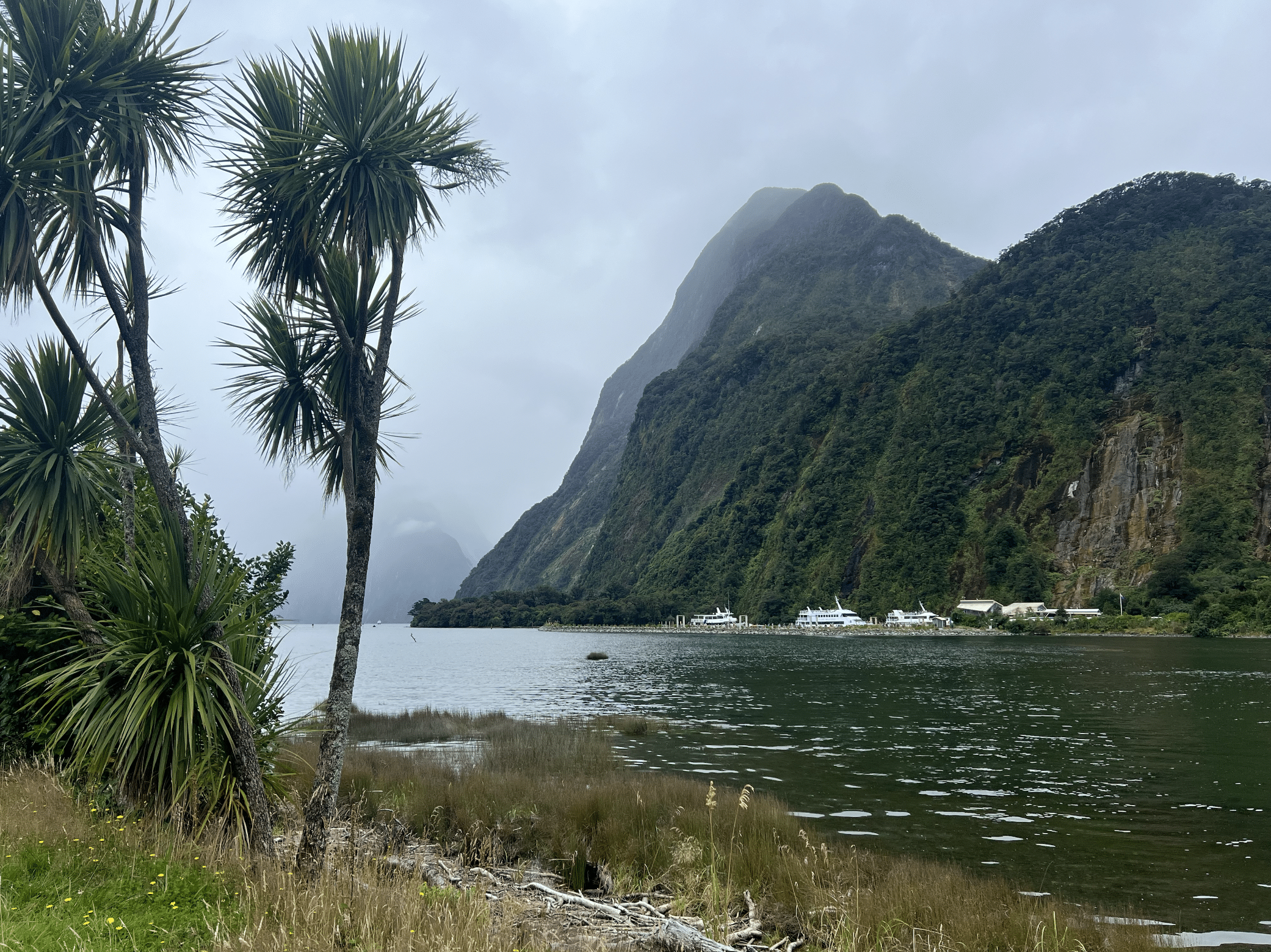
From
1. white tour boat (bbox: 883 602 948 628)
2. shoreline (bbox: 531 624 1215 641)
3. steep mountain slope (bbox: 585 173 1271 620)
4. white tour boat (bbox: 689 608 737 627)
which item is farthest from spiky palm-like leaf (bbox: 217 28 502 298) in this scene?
white tour boat (bbox: 689 608 737 627)

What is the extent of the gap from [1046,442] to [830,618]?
39597mm

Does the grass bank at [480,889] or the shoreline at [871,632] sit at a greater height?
the grass bank at [480,889]

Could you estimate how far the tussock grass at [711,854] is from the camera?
6582mm

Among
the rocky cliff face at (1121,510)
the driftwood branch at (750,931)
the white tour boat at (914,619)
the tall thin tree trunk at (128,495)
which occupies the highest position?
the rocky cliff face at (1121,510)

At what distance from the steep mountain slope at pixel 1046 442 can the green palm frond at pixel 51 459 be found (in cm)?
8654

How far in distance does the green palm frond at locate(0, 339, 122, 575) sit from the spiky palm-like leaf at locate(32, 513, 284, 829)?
1.37m

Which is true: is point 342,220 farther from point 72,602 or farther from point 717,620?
point 717,620

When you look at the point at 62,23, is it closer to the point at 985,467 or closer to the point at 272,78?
the point at 272,78

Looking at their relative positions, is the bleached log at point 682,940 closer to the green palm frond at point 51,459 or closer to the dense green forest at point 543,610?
the green palm frond at point 51,459

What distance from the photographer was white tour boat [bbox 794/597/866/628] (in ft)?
366

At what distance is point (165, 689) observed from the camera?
720 centimetres

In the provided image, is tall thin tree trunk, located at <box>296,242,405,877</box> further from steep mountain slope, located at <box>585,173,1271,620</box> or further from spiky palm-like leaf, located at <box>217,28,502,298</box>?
steep mountain slope, located at <box>585,173,1271,620</box>

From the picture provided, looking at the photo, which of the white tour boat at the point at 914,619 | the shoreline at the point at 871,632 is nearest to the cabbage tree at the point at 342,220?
the shoreline at the point at 871,632

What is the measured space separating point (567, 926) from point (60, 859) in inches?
162
